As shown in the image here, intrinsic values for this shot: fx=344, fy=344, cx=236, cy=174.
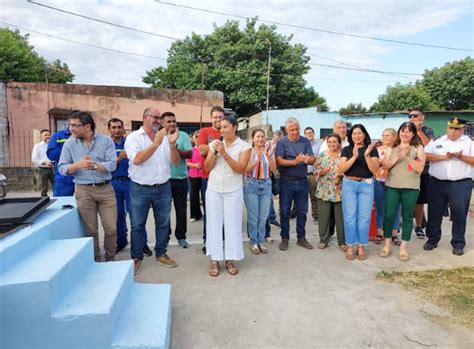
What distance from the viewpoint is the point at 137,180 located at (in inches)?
152

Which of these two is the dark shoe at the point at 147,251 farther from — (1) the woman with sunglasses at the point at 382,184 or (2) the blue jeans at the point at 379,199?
(2) the blue jeans at the point at 379,199

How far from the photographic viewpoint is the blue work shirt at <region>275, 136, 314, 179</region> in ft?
15.6

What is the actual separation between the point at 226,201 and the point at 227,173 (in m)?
0.32

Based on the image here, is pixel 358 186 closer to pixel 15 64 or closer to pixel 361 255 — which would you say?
pixel 361 255

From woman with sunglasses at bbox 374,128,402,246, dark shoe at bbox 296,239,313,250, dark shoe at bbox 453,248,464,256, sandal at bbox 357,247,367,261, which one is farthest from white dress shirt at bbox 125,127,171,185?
dark shoe at bbox 453,248,464,256

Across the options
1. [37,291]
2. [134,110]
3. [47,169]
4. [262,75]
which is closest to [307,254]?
[37,291]

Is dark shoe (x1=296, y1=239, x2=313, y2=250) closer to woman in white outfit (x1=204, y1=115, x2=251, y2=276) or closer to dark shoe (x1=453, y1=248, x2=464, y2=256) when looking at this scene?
woman in white outfit (x1=204, y1=115, x2=251, y2=276)

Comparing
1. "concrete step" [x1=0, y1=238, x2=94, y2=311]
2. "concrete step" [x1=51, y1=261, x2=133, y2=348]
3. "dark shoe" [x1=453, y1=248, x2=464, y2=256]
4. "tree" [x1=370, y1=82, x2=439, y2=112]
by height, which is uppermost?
"tree" [x1=370, y1=82, x2=439, y2=112]

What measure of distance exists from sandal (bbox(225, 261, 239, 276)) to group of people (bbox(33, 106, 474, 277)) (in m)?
0.02

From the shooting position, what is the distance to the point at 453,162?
4.67 meters

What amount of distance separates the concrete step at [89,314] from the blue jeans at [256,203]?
2436 mm

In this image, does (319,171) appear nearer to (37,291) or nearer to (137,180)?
(137,180)

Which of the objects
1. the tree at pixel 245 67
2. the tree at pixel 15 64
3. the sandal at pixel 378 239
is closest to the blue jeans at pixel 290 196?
the sandal at pixel 378 239

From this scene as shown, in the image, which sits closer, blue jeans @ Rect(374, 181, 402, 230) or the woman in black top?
the woman in black top
